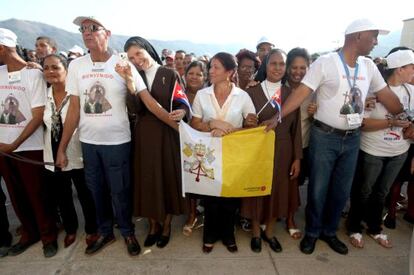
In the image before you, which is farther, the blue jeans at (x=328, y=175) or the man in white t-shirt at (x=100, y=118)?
the blue jeans at (x=328, y=175)

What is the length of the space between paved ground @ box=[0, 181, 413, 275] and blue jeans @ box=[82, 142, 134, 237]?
30 cm

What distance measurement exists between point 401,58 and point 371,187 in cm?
132

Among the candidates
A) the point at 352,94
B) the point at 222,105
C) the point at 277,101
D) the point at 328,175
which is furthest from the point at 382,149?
the point at 222,105

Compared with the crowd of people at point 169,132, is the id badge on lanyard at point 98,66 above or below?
above

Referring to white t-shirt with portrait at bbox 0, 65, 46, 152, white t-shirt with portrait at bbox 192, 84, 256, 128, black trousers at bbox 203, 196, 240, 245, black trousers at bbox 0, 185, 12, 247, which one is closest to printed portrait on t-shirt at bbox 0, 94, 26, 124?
white t-shirt with portrait at bbox 0, 65, 46, 152

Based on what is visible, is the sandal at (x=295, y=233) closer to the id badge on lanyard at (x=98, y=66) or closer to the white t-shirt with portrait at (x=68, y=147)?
the white t-shirt with portrait at (x=68, y=147)

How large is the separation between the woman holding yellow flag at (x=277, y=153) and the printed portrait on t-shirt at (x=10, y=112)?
7.26 ft

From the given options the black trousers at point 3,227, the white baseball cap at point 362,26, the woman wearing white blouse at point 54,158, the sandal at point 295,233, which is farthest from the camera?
the sandal at point 295,233

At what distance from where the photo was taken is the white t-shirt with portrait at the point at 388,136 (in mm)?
2838

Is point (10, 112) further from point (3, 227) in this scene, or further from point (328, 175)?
point (328, 175)

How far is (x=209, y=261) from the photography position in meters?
2.78

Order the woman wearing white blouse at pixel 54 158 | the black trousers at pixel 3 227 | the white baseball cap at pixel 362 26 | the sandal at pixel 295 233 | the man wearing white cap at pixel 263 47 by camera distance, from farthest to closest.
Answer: the man wearing white cap at pixel 263 47 → the sandal at pixel 295 233 → the black trousers at pixel 3 227 → the woman wearing white blouse at pixel 54 158 → the white baseball cap at pixel 362 26

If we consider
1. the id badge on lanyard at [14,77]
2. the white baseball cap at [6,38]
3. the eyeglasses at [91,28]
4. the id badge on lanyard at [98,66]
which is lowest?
the id badge on lanyard at [14,77]

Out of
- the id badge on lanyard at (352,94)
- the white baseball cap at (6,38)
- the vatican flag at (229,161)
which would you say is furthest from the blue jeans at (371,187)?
the white baseball cap at (6,38)
